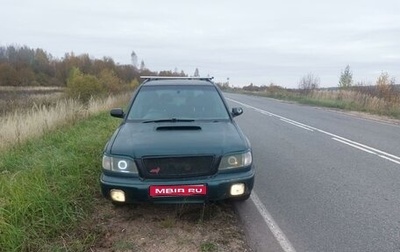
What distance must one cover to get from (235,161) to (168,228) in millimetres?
1072

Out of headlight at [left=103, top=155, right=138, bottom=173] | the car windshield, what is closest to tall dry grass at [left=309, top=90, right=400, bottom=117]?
the car windshield

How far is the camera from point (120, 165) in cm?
392

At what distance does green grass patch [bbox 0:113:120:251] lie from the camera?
11.4ft

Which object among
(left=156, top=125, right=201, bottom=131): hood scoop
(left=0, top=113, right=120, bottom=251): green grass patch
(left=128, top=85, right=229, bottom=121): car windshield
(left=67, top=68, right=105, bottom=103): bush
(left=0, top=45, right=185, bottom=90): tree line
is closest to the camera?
(left=0, top=113, right=120, bottom=251): green grass patch

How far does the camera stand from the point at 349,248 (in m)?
3.57

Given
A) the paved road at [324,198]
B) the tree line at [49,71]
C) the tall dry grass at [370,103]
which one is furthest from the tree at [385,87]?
the tree line at [49,71]

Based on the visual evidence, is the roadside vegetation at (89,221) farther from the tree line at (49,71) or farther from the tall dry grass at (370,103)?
the tree line at (49,71)

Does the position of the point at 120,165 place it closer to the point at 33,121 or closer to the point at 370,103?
the point at 33,121

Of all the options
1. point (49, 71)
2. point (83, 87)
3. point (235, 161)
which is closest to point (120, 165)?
point (235, 161)

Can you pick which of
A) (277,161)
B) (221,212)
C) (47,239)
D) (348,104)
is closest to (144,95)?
(221,212)

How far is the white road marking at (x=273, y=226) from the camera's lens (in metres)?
3.61

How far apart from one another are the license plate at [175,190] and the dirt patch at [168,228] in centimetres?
44

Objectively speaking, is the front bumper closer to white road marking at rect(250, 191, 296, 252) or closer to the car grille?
the car grille

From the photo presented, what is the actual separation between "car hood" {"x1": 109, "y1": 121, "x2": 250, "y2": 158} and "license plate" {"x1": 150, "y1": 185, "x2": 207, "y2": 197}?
36cm
